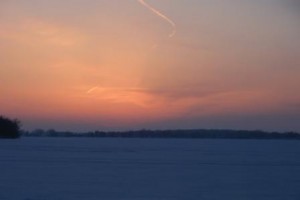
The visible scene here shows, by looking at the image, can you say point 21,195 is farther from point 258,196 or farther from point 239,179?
point 239,179

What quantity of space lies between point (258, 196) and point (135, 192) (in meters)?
2.96

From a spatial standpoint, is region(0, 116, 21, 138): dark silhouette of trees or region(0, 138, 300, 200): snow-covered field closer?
region(0, 138, 300, 200): snow-covered field

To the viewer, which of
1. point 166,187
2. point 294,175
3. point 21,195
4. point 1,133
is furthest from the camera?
point 1,133

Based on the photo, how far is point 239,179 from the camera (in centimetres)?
2077

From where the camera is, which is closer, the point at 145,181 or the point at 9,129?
the point at 145,181

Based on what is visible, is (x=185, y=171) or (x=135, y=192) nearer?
(x=135, y=192)

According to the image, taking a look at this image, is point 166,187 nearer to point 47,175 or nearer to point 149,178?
point 149,178

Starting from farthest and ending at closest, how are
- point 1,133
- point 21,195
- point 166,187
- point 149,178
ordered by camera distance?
point 1,133, point 149,178, point 166,187, point 21,195

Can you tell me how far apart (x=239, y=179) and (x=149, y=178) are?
279cm

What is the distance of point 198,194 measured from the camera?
53.9 feet

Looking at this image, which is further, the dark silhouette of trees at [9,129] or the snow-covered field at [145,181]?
the dark silhouette of trees at [9,129]

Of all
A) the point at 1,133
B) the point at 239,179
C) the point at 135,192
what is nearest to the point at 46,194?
the point at 135,192

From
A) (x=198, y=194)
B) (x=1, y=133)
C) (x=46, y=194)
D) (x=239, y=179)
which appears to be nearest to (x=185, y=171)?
(x=239, y=179)

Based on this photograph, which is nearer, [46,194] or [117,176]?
[46,194]
